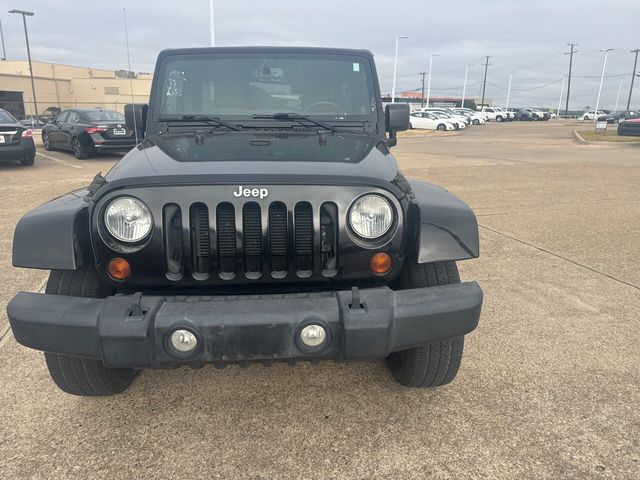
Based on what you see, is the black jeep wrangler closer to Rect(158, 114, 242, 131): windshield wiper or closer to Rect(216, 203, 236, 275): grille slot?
Rect(216, 203, 236, 275): grille slot

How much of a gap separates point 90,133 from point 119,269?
39.5 ft

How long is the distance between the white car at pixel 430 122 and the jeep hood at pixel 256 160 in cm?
3260

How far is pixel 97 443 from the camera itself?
229cm

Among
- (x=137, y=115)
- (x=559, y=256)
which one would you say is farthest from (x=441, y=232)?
(x=559, y=256)

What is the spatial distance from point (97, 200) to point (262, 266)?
772mm

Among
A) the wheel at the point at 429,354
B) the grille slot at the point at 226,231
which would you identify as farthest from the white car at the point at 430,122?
the grille slot at the point at 226,231

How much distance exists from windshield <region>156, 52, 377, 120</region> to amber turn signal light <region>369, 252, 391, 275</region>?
1.46m

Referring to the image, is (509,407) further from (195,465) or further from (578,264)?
(578,264)

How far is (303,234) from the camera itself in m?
2.14

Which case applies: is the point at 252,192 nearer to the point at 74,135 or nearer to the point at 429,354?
the point at 429,354

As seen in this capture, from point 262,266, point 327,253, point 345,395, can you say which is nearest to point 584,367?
point 345,395

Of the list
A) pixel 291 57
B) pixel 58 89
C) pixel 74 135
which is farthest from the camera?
pixel 58 89

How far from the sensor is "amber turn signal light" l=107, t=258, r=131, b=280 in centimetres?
213

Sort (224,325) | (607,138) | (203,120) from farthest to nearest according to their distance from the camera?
(607,138)
(203,120)
(224,325)
